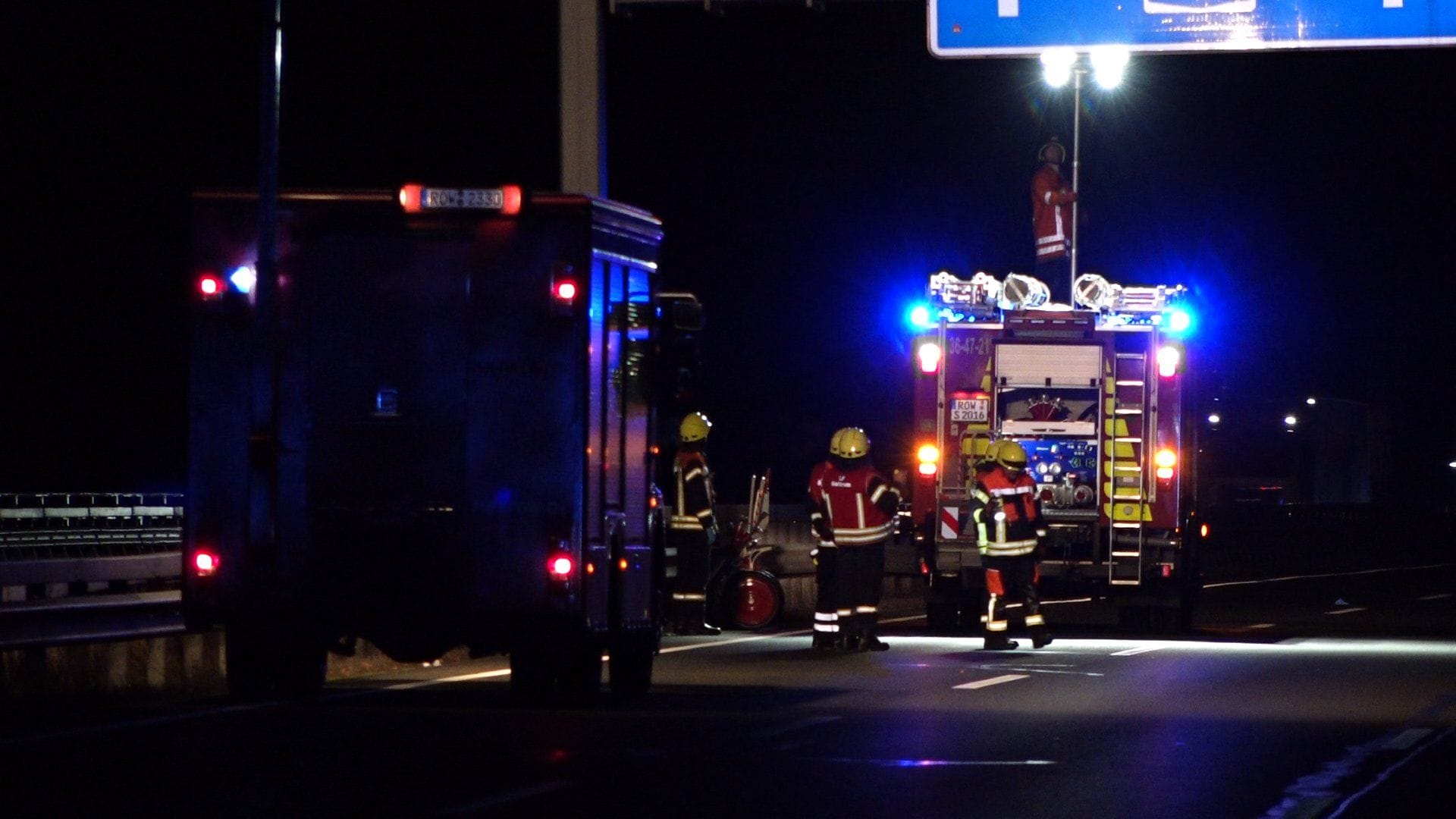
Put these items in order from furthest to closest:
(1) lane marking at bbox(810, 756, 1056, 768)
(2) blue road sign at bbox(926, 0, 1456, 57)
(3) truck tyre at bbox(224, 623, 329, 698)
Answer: (2) blue road sign at bbox(926, 0, 1456, 57), (3) truck tyre at bbox(224, 623, 329, 698), (1) lane marking at bbox(810, 756, 1056, 768)

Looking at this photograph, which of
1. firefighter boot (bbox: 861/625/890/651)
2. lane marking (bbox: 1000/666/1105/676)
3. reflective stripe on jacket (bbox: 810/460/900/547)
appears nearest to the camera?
lane marking (bbox: 1000/666/1105/676)

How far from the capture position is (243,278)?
12891mm

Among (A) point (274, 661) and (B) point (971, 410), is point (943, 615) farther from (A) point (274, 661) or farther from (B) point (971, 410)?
(A) point (274, 661)

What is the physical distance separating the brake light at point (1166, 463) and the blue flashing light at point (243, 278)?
11448mm

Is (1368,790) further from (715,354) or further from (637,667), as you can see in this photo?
(715,354)

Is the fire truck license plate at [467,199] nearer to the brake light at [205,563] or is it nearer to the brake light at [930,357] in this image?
the brake light at [205,563]

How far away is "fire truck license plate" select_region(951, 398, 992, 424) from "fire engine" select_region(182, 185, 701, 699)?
9621mm

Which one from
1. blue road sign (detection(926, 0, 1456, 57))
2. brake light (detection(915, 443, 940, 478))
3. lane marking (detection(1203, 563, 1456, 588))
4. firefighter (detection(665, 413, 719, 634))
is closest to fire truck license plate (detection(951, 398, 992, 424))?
brake light (detection(915, 443, 940, 478))

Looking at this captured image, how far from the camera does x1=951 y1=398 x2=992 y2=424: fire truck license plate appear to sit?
2225 centimetres

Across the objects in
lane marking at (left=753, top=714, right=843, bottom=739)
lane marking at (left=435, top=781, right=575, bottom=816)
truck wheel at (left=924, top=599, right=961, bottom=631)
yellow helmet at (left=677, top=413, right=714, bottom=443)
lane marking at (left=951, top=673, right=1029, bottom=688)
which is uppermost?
yellow helmet at (left=677, top=413, right=714, bottom=443)

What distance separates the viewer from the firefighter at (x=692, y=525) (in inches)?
827

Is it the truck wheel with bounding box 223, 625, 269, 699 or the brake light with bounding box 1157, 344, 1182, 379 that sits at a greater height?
the brake light with bounding box 1157, 344, 1182, 379

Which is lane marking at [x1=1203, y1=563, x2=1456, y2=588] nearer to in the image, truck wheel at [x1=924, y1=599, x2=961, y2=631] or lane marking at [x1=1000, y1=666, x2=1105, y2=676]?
truck wheel at [x1=924, y1=599, x2=961, y2=631]

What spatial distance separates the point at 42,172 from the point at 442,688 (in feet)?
149
